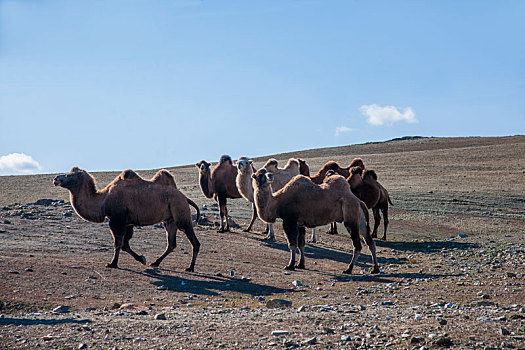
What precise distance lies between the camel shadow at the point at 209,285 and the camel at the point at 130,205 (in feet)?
3.08

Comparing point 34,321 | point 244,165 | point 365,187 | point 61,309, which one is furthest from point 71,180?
point 365,187

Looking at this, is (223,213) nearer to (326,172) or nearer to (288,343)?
(326,172)

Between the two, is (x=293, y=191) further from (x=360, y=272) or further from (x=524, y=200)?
(x=524, y=200)

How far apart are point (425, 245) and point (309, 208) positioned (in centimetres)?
740

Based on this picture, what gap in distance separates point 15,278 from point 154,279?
94.6 inches

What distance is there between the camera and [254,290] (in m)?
11.3

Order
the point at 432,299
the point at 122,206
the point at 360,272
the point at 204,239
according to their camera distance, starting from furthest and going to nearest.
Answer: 1. the point at 204,239
2. the point at 360,272
3. the point at 122,206
4. the point at 432,299

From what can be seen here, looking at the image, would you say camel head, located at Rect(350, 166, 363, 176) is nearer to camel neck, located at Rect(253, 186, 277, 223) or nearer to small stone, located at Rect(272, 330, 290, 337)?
camel neck, located at Rect(253, 186, 277, 223)

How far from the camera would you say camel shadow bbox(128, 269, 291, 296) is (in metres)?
11.0

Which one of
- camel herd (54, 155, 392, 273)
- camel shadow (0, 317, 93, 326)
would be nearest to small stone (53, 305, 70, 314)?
camel shadow (0, 317, 93, 326)

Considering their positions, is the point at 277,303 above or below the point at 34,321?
below

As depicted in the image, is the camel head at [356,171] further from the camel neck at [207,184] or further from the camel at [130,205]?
the camel at [130,205]

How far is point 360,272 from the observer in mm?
14023

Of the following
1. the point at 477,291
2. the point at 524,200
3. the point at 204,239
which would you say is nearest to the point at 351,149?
the point at 524,200
